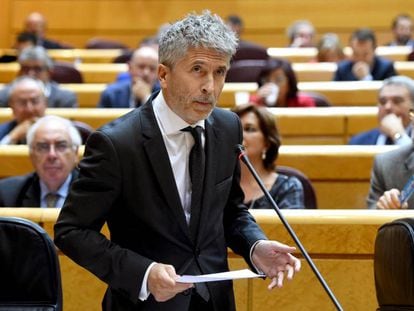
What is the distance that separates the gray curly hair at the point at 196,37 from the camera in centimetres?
153

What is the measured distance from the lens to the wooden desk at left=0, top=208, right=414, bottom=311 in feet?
7.27

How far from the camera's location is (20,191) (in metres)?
3.02

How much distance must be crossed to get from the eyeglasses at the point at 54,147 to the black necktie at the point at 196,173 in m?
1.54

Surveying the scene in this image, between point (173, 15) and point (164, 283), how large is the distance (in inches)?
266

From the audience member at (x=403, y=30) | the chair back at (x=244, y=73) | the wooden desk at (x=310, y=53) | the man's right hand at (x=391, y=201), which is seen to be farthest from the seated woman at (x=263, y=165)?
the audience member at (x=403, y=30)

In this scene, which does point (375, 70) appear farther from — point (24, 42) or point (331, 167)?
point (24, 42)

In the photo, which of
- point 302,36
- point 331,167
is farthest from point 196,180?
point 302,36

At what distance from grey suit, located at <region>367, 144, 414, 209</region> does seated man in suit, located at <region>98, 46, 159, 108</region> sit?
1964mm

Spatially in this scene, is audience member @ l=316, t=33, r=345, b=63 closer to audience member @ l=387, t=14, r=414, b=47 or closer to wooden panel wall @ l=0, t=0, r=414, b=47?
audience member @ l=387, t=14, r=414, b=47

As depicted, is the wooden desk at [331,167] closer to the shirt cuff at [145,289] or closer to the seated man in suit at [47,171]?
the seated man in suit at [47,171]

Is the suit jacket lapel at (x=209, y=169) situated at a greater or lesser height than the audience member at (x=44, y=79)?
greater

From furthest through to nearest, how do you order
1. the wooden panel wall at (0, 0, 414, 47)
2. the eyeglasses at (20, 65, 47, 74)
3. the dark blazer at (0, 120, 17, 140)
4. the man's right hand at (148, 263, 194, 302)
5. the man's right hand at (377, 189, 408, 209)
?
the wooden panel wall at (0, 0, 414, 47)
the eyeglasses at (20, 65, 47, 74)
the dark blazer at (0, 120, 17, 140)
the man's right hand at (377, 189, 408, 209)
the man's right hand at (148, 263, 194, 302)

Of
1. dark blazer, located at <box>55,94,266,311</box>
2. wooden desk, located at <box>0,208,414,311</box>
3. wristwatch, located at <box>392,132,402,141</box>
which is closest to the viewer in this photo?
dark blazer, located at <box>55,94,266,311</box>

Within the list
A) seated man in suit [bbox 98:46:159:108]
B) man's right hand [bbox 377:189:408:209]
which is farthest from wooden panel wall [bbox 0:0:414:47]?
man's right hand [bbox 377:189:408:209]
